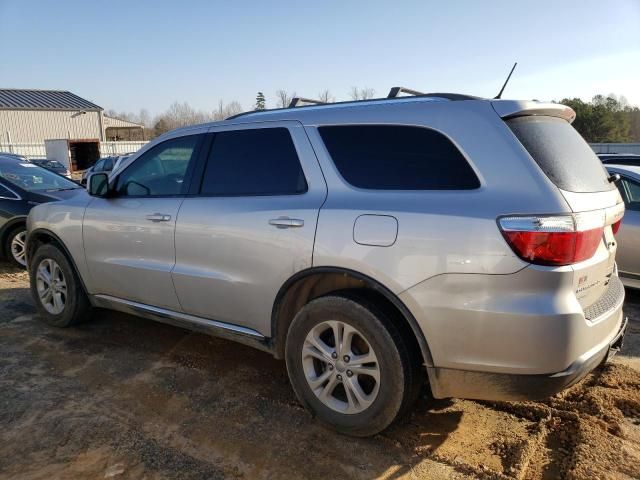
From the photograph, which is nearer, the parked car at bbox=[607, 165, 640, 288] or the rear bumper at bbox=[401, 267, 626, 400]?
the rear bumper at bbox=[401, 267, 626, 400]

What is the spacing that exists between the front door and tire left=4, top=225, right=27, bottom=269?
3.58 m

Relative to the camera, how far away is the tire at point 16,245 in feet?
23.4

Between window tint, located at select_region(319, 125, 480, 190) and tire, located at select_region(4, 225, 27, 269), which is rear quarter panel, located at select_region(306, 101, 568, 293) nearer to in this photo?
window tint, located at select_region(319, 125, 480, 190)

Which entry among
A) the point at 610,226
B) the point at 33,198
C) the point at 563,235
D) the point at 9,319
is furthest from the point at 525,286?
the point at 33,198

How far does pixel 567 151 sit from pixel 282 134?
170 centimetres

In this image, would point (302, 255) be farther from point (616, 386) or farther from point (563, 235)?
point (616, 386)

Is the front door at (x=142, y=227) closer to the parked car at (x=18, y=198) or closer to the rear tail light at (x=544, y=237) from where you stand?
the rear tail light at (x=544, y=237)

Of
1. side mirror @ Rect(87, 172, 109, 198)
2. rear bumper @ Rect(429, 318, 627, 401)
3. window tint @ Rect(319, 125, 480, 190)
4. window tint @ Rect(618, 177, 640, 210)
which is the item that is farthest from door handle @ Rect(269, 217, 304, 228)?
window tint @ Rect(618, 177, 640, 210)

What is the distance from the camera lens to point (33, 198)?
284 inches

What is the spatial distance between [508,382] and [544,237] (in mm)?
738

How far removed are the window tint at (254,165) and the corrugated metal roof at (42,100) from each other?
141 feet

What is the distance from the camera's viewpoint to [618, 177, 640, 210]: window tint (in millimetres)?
5434

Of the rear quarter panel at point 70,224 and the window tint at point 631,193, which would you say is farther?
the window tint at point 631,193

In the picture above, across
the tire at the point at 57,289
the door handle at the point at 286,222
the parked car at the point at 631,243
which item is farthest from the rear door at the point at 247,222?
the parked car at the point at 631,243
